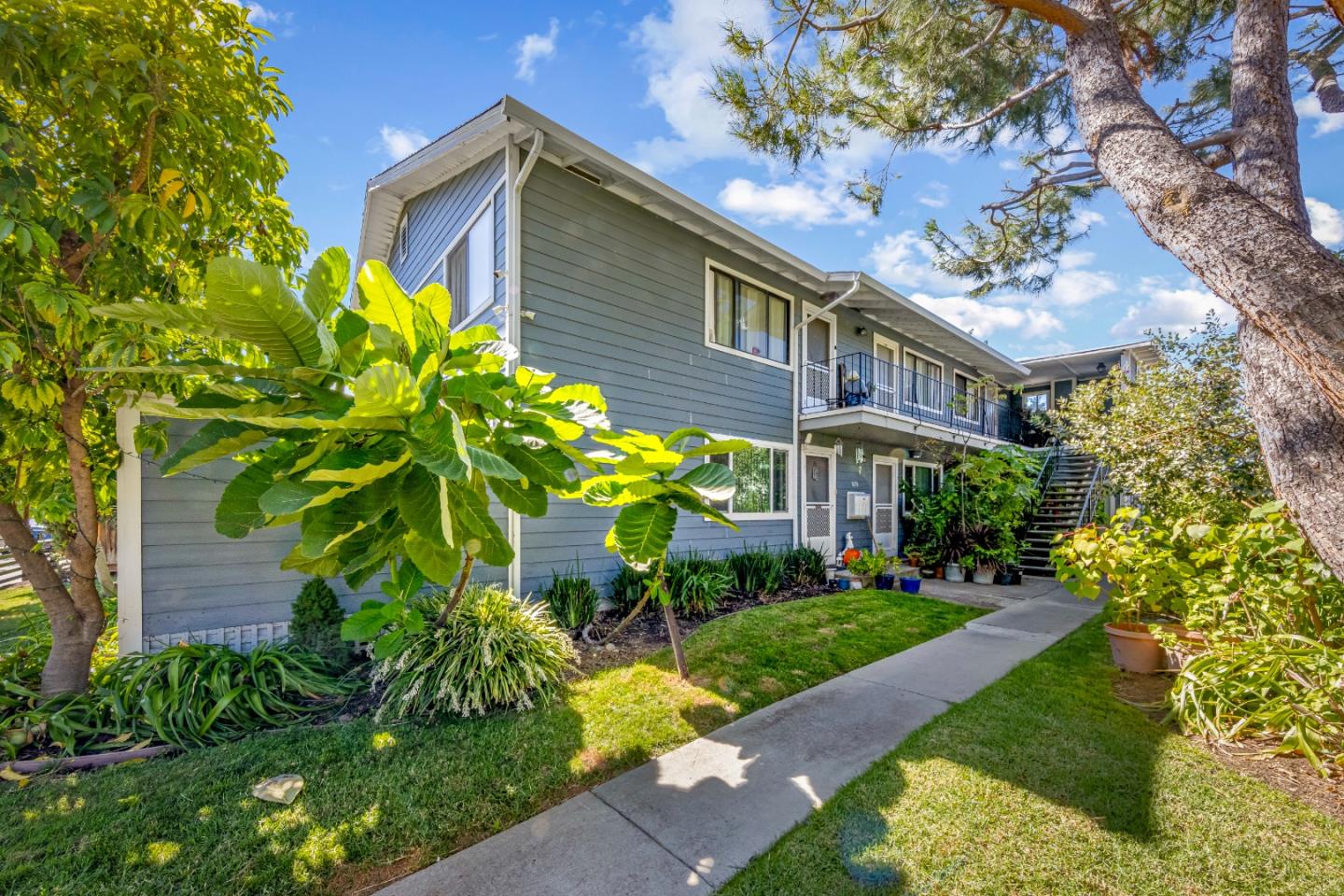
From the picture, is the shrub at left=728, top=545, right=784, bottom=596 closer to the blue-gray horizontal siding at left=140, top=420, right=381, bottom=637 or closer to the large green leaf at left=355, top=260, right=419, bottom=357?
the blue-gray horizontal siding at left=140, top=420, right=381, bottom=637

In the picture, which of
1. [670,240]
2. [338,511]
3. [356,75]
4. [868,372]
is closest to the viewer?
[338,511]

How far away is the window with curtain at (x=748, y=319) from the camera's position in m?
8.52

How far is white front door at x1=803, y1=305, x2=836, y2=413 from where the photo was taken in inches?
388

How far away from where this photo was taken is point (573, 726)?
345 cm

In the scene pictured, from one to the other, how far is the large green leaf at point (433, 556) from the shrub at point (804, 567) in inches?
293

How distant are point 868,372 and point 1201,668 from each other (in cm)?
811

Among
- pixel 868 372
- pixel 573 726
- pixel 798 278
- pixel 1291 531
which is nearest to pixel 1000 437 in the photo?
pixel 868 372

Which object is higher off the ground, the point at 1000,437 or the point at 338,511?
the point at 1000,437

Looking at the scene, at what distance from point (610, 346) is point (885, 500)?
7.55m

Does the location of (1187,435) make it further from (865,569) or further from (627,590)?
(627,590)

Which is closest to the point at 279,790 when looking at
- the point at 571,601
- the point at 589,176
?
the point at 571,601

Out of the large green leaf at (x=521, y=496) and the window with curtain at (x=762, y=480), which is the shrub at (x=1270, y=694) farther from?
the window with curtain at (x=762, y=480)

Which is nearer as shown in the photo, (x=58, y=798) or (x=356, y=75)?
(x=58, y=798)

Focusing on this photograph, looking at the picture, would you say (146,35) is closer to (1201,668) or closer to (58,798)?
(58,798)
